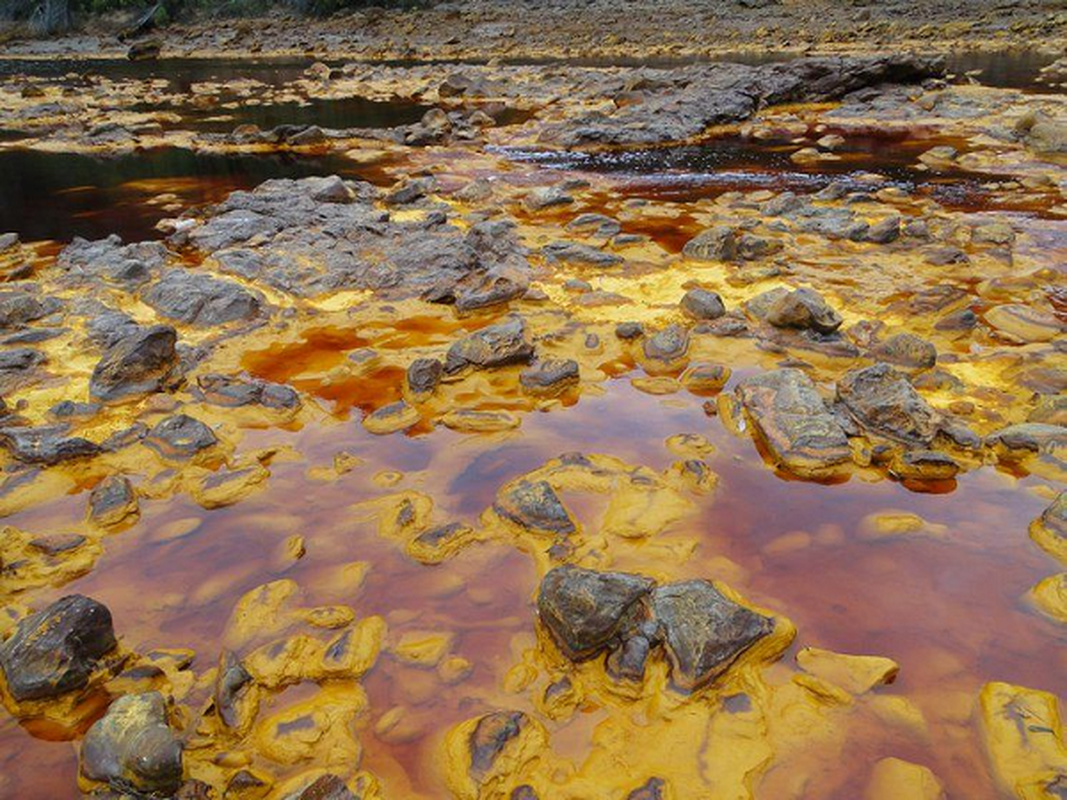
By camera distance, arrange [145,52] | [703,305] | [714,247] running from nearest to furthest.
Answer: [703,305], [714,247], [145,52]

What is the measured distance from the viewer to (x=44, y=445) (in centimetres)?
392

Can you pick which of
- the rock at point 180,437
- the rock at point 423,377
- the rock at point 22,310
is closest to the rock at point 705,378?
the rock at point 423,377

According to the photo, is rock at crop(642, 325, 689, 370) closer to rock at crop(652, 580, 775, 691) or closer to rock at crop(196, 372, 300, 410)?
rock at crop(652, 580, 775, 691)

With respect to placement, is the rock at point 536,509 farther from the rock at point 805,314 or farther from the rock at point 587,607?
the rock at point 805,314

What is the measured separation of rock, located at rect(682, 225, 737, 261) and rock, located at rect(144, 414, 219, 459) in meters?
4.45

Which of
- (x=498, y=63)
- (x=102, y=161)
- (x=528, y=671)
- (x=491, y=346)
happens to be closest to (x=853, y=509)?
(x=528, y=671)

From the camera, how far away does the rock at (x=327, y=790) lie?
2154mm

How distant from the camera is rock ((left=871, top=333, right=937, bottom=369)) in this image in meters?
4.52

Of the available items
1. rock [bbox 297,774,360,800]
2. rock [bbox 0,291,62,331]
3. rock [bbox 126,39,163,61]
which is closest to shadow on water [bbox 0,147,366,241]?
rock [bbox 0,291,62,331]

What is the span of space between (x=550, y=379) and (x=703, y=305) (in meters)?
1.50

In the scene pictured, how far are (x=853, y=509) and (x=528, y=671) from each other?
178cm

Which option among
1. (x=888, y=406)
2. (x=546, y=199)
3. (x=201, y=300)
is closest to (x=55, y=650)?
(x=201, y=300)

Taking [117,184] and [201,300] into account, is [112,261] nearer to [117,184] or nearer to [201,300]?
[201,300]

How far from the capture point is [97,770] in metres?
2.23
